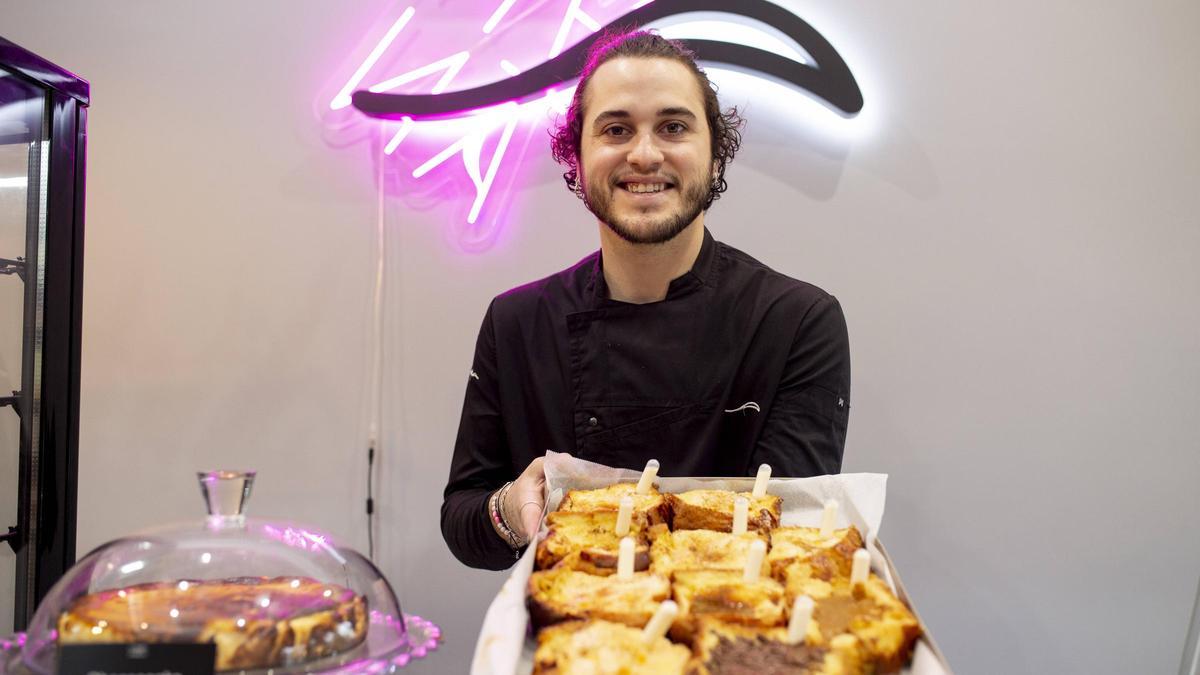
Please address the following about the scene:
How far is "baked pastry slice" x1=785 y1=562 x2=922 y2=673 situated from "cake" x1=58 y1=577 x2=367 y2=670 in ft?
1.50

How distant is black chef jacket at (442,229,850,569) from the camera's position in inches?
74.7

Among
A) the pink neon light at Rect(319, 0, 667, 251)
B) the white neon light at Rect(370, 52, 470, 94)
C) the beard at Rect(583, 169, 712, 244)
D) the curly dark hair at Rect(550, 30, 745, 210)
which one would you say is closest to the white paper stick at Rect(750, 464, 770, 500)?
the beard at Rect(583, 169, 712, 244)

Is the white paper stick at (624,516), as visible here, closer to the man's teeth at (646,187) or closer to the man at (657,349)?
the man at (657,349)

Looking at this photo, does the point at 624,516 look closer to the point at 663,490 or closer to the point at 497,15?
the point at 663,490

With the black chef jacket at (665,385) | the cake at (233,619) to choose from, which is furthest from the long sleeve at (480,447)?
the cake at (233,619)

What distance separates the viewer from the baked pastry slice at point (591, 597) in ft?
3.25

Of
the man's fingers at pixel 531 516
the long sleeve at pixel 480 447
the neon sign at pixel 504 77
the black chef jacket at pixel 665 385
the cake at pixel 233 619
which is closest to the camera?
the cake at pixel 233 619

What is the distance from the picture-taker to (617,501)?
134cm

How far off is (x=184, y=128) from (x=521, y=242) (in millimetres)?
1226

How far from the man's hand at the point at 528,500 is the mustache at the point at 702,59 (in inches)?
67.1

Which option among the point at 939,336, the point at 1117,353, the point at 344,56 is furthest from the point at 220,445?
the point at 1117,353

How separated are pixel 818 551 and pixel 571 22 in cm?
223

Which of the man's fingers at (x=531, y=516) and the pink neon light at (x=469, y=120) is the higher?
the pink neon light at (x=469, y=120)

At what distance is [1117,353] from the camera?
2754 millimetres
